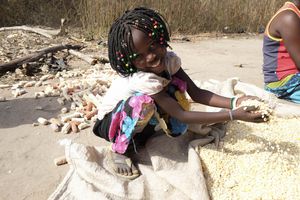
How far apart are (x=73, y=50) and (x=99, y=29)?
1928 mm

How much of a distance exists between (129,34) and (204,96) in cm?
80

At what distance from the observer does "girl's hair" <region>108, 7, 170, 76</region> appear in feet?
7.86

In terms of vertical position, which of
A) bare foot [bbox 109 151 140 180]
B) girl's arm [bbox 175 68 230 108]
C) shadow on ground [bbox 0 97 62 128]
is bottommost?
shadow on ground [bbox 0 97 62 128]

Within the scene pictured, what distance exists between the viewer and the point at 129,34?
7.86 feet

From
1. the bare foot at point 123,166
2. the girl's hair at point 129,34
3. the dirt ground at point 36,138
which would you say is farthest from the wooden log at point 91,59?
the girl's hair at point 129,34

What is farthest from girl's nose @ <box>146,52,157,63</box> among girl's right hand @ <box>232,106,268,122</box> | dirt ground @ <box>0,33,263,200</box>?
dirt ground @ <box>0,33,263,200</box>

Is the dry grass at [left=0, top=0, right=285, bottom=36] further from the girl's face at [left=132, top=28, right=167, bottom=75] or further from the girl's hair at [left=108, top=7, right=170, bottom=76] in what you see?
the girl's face at [left=132, top=28, right=167, bottom=75]

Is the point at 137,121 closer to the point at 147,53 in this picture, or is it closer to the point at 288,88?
the point at 147,53

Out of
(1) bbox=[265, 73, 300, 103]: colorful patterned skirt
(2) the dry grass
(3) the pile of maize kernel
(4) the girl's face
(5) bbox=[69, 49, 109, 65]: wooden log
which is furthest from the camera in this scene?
(2) the dry grass

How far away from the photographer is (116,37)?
247cm

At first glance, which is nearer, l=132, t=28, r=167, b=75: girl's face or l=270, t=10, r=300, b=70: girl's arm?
l=132, t=28, r=167, b=75: girl's face

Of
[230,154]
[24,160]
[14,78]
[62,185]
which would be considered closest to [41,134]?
[24,160]

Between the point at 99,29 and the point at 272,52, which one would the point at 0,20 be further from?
the point at 272,52

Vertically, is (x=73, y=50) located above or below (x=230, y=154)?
below
